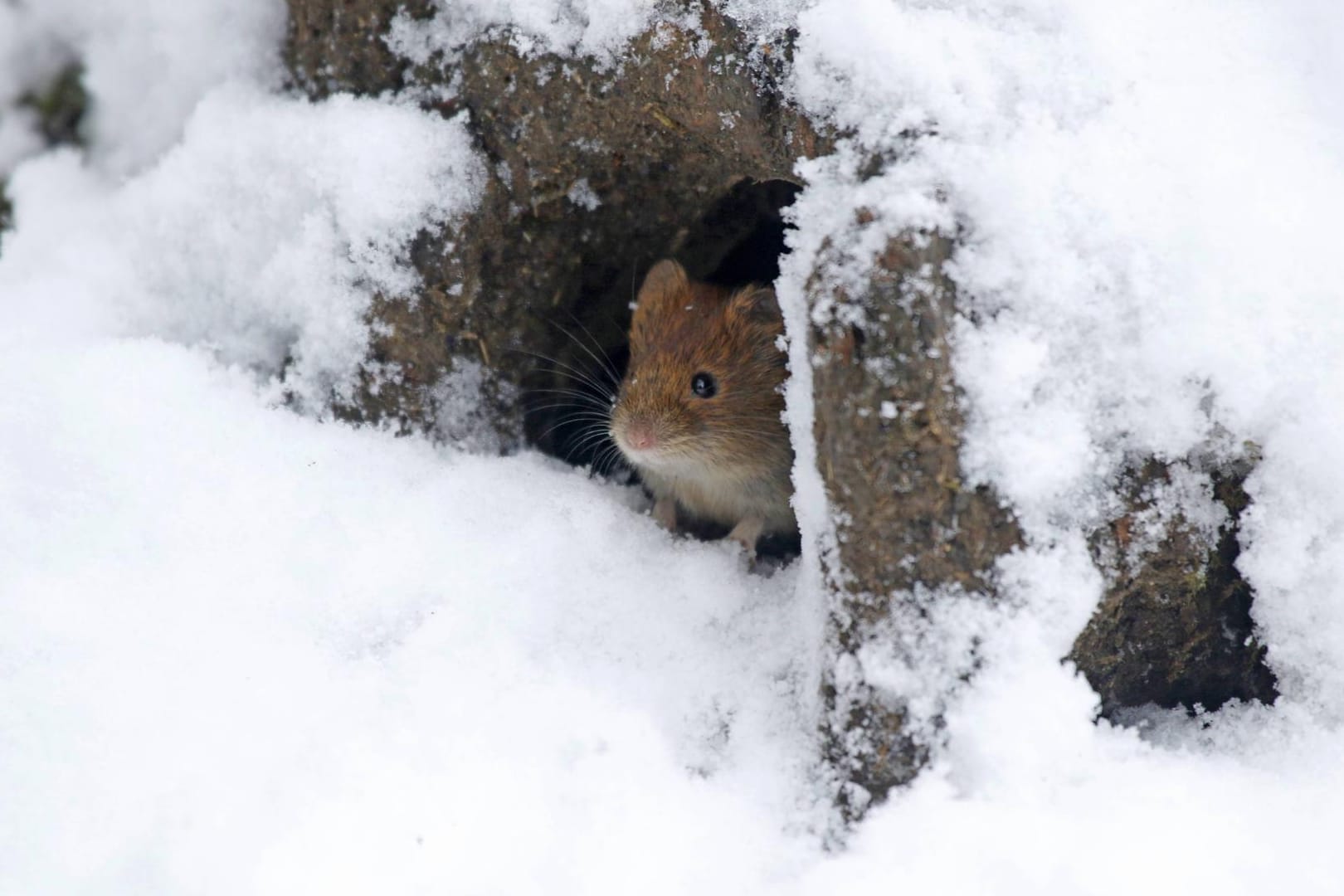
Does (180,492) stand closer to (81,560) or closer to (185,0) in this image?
(81,560)

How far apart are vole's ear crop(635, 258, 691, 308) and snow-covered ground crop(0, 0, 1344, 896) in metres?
0.83

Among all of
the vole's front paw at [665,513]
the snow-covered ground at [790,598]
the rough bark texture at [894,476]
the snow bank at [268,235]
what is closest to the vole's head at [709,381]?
the vole's front paw at [665,513]

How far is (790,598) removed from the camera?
2.55 metres

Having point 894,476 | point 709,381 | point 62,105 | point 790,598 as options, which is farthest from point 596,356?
point 62,105

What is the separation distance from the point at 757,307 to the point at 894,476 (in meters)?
1.43

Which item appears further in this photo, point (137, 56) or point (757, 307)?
point (137, 56)

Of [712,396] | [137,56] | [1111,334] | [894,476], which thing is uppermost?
[137,56]

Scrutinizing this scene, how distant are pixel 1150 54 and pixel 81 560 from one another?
2584 mm

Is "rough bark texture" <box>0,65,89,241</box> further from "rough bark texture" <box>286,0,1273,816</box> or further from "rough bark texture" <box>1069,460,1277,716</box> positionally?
"rough bark texture" <box>1069,460,1277,716</box>

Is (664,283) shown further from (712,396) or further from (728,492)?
(728,492)

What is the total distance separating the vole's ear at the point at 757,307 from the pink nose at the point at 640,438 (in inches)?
18.9

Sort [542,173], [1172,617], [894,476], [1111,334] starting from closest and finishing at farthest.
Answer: [894,476] < [1111,334] < [1172,617] < [542,173]

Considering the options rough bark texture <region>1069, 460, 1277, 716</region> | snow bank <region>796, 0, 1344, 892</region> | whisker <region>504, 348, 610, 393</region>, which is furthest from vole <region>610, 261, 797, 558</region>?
rough bark texture <region>1069, 460, 1277, 716</region>

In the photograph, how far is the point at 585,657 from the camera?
90.9 inches
